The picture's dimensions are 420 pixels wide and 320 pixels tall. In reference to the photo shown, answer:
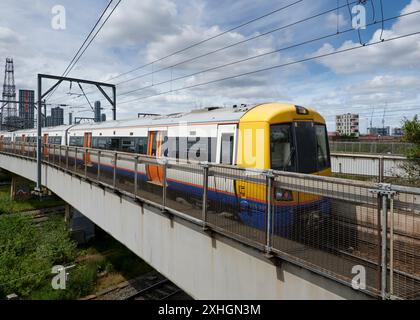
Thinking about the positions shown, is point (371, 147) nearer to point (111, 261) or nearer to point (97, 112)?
point (111, 261)

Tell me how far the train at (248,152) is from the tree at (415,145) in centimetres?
515

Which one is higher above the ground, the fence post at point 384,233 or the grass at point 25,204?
the fence post at point 384,233

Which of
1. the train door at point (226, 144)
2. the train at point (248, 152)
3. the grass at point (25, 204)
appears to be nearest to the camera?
the train at point (248, 152)

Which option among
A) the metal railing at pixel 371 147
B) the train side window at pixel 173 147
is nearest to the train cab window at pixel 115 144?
the train side window at pixel 173 147

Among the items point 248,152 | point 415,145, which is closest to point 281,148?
point 248,152

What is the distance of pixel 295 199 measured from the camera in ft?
17.4

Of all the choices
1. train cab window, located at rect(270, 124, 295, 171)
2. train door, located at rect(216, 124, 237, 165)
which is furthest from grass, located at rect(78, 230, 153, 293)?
train cab window, located at rect(270, 124, 295, 171)

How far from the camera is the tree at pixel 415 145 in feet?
39.3

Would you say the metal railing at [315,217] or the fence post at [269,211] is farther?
the fence post at [269,211]

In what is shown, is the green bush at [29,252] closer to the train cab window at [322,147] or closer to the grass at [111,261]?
the grass at [111,261]

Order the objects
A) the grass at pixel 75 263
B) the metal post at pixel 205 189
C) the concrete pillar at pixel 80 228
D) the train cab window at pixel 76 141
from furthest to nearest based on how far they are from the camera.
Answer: the concrete pillar at pixel 80 228
the train cab window at pixel 76 141
the grass at pixel 75 263
the metal post at pixel 205 189
